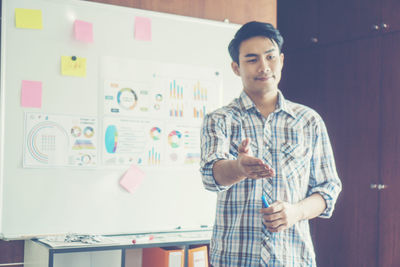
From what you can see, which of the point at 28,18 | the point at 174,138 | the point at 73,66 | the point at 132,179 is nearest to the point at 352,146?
the point at 174,138

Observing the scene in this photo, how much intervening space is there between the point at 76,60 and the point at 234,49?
3.49 ft

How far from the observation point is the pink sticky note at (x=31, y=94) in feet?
6.76

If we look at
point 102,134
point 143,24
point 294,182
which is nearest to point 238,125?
point 294,182

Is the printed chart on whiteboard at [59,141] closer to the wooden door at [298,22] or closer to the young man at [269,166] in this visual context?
the young man at [269,166]

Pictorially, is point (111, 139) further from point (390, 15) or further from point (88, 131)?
point (390, 15)

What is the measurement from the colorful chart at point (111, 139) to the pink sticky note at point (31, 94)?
33cm

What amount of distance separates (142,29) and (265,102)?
3.93 feet

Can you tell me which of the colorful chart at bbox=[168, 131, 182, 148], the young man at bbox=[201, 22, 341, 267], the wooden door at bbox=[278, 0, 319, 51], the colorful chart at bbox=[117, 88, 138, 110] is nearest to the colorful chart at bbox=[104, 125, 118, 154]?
the colorful chart at bbox=[117, 88, 138, 110]

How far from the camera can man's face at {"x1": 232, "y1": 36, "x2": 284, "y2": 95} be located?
50.5 inches

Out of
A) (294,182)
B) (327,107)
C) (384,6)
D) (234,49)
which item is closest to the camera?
(294,182)

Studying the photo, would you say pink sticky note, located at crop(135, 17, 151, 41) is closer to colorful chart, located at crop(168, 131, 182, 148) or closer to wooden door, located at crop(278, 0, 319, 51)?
colorful chart, located at crop(168, 131, 182, 148)

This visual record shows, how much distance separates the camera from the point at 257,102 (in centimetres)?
132

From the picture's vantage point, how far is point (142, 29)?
234 centimetres

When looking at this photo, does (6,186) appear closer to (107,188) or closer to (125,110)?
(107,188)
